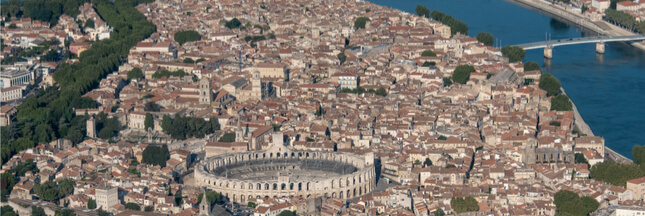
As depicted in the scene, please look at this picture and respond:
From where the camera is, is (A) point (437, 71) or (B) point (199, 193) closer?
(B) point (199, 193)

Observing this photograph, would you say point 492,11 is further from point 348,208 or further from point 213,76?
point 348,208

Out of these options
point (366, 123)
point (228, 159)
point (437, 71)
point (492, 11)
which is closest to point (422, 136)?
point (366, 123)

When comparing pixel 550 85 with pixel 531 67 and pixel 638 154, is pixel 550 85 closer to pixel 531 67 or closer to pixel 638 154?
pixel 531 67

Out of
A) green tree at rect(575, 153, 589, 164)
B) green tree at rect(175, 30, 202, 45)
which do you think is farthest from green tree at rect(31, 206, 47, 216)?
green tree at rect(175, 30, 202, 45)

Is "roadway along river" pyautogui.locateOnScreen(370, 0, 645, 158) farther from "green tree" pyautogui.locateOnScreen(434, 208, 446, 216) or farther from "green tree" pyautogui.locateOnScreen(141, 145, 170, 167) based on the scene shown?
"green tree" pyautogui.locateOnScreen(141, 145, 170, 167)

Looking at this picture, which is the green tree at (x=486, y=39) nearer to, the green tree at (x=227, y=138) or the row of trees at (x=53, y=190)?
the green tree at (x=227, y=138)

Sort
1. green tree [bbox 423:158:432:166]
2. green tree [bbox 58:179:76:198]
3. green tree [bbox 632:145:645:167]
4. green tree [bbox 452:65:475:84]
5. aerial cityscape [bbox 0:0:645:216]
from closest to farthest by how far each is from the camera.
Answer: aerial cityscape [bbox 0:0:645:216], green tree [bbox 58:179:76:198], green tree [bbox 423:158:432:166], green tree [bbox 632:145:645:167], green tree [bbox 452:65:475:84]

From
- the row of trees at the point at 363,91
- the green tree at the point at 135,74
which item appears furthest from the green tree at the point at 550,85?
the green tree at the point at 135,74
